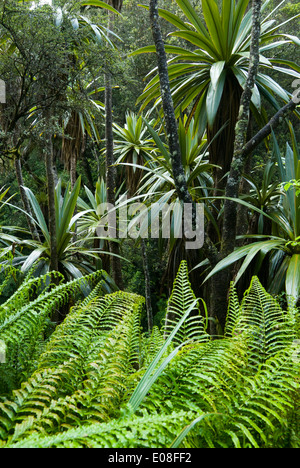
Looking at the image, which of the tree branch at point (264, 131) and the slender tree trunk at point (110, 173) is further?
the slender tree trunk at point (110, 173)

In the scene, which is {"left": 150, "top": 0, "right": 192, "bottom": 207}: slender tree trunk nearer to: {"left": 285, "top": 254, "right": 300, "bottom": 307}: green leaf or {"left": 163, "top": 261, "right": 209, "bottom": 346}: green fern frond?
{"left": 285, "top": 254, "right": 300, "bottom": 307}: green leaf

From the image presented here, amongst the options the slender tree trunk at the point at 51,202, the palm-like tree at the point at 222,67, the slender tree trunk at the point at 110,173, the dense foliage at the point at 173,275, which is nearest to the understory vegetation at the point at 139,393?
the dense foliage at the point at 173,275

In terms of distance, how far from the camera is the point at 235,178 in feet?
7.28

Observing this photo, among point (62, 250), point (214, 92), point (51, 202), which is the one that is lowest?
point (62, 250)

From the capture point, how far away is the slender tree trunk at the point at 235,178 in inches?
83.8

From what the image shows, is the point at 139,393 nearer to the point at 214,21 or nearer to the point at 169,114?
the point at 169,114

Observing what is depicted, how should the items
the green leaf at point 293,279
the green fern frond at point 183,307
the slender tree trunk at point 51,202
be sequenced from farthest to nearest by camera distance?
1. the slender tree trunk at point 51,202
2. the green leaf at point 293,279
3. the green fern frond at point 183,307

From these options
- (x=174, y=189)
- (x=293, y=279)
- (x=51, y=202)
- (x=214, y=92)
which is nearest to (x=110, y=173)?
(x=51, y=202)

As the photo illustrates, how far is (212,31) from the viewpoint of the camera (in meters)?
2.70

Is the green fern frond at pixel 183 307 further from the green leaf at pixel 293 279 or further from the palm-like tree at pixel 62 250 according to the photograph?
the palm-like tree at pixel 62 250

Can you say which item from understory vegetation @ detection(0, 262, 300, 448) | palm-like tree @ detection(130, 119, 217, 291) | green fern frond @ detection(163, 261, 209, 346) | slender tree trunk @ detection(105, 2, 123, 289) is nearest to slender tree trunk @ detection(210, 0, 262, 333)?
palm-like tree @ detection(130, 119, 217, 291)

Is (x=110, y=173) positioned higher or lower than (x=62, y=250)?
higher
